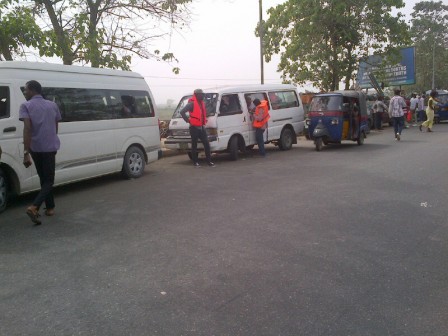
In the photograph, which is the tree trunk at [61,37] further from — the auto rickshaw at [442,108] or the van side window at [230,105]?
the auto rickshaw at [442,108]

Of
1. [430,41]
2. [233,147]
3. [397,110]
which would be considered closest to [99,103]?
[233,147]

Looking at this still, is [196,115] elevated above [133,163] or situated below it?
above

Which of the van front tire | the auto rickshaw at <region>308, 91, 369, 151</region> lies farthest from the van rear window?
the auto rickshaw at <region>308, 91, 369, 151</region>

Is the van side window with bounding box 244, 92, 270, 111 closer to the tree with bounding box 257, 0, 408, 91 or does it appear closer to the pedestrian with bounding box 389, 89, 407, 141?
the pedestrian with bounding box 389, 89, 407, 141

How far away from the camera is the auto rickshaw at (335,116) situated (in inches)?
506

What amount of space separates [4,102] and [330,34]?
18.7 meters

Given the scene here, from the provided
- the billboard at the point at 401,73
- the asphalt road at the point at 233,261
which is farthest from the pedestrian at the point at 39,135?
the billboard at the point at 401,73

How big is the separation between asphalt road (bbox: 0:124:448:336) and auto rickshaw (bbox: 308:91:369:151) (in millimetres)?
5324

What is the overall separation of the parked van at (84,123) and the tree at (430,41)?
166 feet

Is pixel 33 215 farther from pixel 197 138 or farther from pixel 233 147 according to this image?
pixel 233 147

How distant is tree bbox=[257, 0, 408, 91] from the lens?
69.2 ft

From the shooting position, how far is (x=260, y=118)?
1144 cm

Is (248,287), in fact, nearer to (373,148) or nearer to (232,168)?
(232,168)

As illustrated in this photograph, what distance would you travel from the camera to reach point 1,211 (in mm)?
6234
